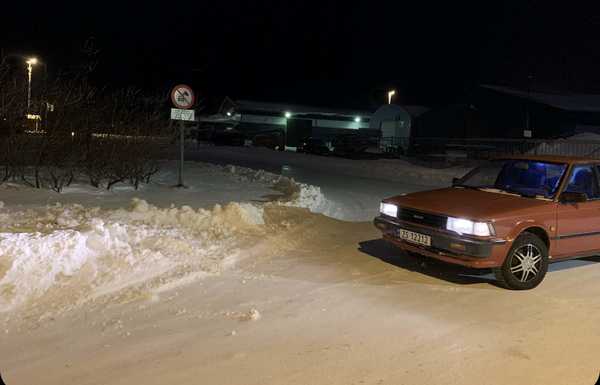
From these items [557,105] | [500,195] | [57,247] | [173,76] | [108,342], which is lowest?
[108,342]

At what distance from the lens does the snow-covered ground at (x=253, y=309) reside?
437 centimetres

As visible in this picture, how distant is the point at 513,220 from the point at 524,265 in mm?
571

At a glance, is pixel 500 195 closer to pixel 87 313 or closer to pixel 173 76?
pixel 87 313

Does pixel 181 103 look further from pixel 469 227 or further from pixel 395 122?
pixel 395 122

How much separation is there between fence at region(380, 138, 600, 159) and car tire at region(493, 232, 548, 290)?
375 inches

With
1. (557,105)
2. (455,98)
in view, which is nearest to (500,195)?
(557,105)

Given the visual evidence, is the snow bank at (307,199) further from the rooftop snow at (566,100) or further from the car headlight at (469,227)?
the rooftop snow at (566,100)

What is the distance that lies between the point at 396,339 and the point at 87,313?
2.91m

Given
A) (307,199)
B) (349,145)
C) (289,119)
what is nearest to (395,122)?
(349,145)

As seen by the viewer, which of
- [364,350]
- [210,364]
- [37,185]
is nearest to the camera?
[210,364]

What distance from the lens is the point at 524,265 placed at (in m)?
6.66

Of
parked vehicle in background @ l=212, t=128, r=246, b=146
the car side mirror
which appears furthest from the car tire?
parked vehicle in background @ l=212, t=128, r=246, b=146

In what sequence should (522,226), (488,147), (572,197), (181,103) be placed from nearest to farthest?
(522,226) < (572,197) < (181,103) < (488,147)

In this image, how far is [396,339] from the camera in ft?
16.4
